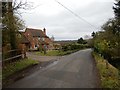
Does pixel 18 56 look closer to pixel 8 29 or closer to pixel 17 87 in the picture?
pixel 8 29

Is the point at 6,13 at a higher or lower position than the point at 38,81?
higher

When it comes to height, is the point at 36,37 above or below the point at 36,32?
below

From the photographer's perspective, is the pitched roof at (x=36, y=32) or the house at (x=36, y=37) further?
the pitched roof at (x=36, y=32)

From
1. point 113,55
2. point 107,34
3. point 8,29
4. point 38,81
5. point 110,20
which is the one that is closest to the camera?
point 38,81

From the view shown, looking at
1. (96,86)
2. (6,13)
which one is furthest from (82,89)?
(6,13)

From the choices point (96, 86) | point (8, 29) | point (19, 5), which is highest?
point (19, 5)

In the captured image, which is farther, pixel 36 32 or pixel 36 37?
pixel 36 32

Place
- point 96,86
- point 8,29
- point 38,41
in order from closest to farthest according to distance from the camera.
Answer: point 96,86 < point 8,29 < point 38,41

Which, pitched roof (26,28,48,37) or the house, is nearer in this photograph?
the house

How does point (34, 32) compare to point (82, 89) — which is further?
point (34, 32)

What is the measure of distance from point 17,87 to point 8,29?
9170mm

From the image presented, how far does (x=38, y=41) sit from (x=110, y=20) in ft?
104

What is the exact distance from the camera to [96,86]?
11.2 metres

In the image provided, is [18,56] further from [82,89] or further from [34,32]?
[34,32]
